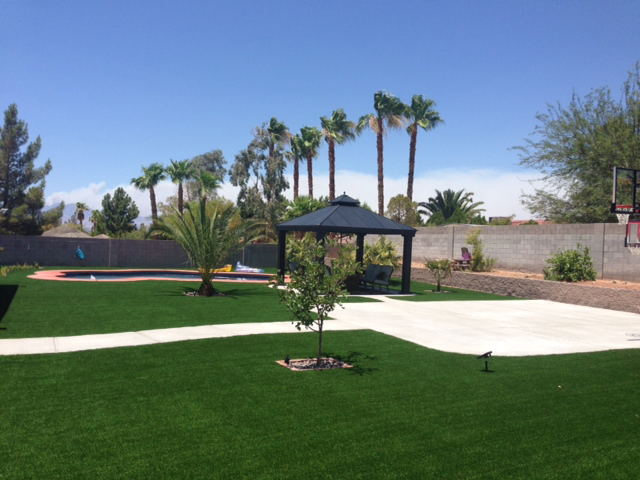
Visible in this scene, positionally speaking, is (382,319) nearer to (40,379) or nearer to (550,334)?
(550,334)

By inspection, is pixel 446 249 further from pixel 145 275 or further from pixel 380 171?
pixel 380 171

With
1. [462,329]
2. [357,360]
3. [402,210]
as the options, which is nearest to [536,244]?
[462,329]

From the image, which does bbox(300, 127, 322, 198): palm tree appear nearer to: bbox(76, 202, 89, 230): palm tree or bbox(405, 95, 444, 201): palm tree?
bbox(405, 95, 444, 201): palm tree

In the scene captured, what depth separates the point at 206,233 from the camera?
57.8 ft

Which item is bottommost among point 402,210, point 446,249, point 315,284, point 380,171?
point 315,284

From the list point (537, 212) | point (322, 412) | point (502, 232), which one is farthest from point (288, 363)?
point (537, 212)

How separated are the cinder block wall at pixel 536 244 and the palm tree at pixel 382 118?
19747mm

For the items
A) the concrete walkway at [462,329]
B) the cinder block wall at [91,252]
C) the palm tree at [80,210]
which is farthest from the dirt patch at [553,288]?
the palm tree at [80,210]

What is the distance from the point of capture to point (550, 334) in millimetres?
12352

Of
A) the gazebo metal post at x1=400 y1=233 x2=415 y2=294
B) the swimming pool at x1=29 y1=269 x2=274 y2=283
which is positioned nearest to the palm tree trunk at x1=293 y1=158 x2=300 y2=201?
the swimming pool at x1=29 y1=269 x2=274 y2=283

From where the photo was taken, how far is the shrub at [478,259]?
79.5ft

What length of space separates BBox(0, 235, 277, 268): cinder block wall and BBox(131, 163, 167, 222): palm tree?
2634cm

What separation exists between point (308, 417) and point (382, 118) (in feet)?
147

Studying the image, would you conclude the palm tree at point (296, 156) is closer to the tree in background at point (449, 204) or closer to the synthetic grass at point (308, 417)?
the tree in background at point (449, 204)
